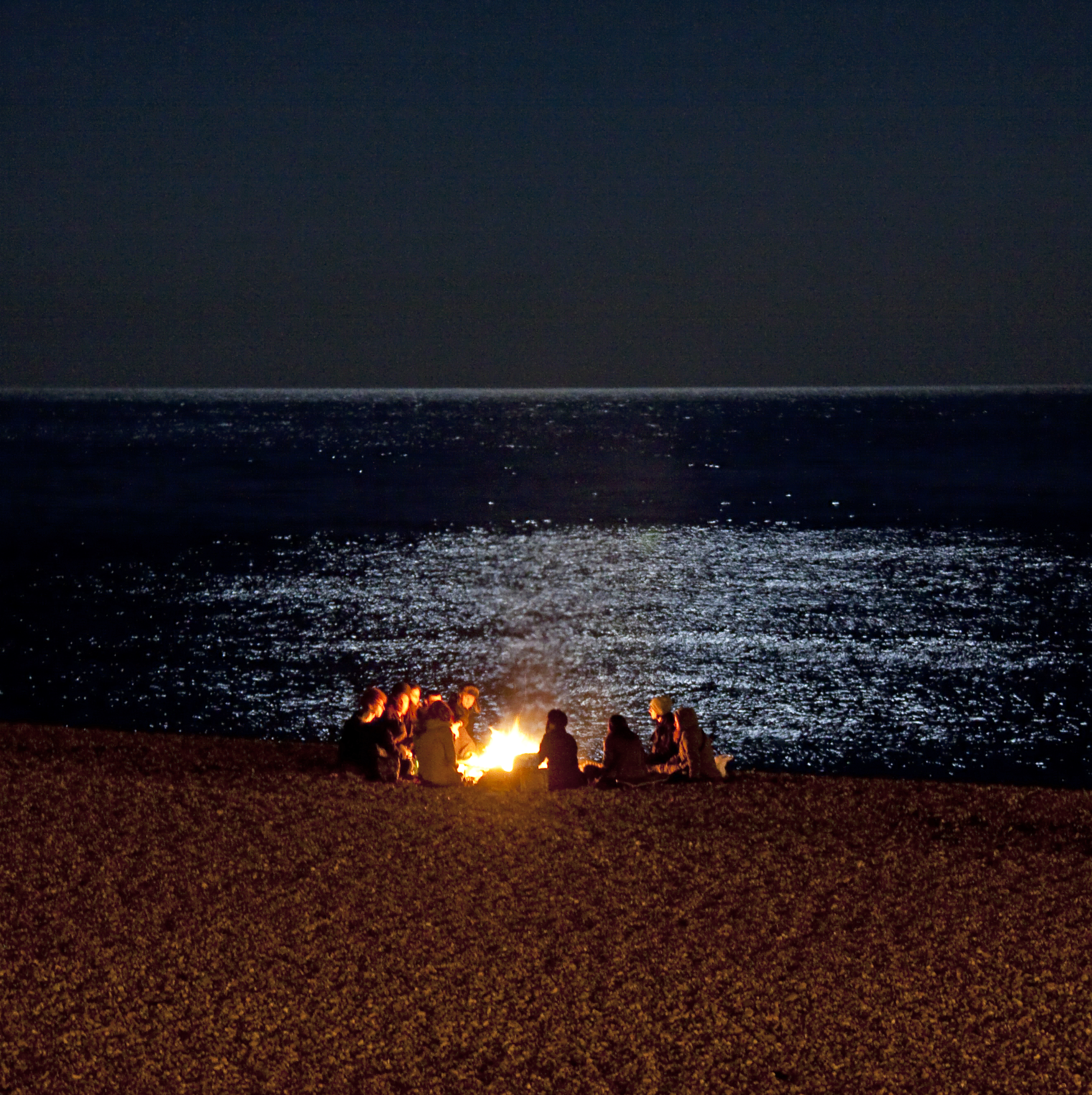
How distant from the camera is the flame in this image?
13750 millimetres

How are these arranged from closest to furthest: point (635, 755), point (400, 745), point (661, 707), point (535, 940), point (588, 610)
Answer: point (535, 940)
point (635, 755)
point (661, 707)
point (400, 745)
point (588, 610)

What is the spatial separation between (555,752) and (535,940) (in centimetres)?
405

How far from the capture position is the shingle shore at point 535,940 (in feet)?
24.3

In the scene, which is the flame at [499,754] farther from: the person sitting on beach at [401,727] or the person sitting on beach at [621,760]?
the person sitting on beach at [621,760]

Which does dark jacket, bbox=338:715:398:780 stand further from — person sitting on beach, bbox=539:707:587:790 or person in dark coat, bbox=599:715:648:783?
person in dark coat, bbox=599:715:648:783

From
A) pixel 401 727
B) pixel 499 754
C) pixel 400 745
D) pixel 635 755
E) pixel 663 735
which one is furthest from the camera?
pixel 499 754

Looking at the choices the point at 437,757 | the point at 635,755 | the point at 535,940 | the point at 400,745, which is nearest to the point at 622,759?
the point at 635,755

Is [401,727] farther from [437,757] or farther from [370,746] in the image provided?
[437,757]

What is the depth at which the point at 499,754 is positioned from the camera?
47.1 ft

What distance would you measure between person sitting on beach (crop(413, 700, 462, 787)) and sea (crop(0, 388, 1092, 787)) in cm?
1131

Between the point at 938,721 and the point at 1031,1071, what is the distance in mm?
20352

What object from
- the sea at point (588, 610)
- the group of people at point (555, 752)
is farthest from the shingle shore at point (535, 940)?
the sea at point (588, 610)

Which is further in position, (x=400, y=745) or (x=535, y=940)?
(x=400, y=745)

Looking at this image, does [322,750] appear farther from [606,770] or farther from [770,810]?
[770,810]
